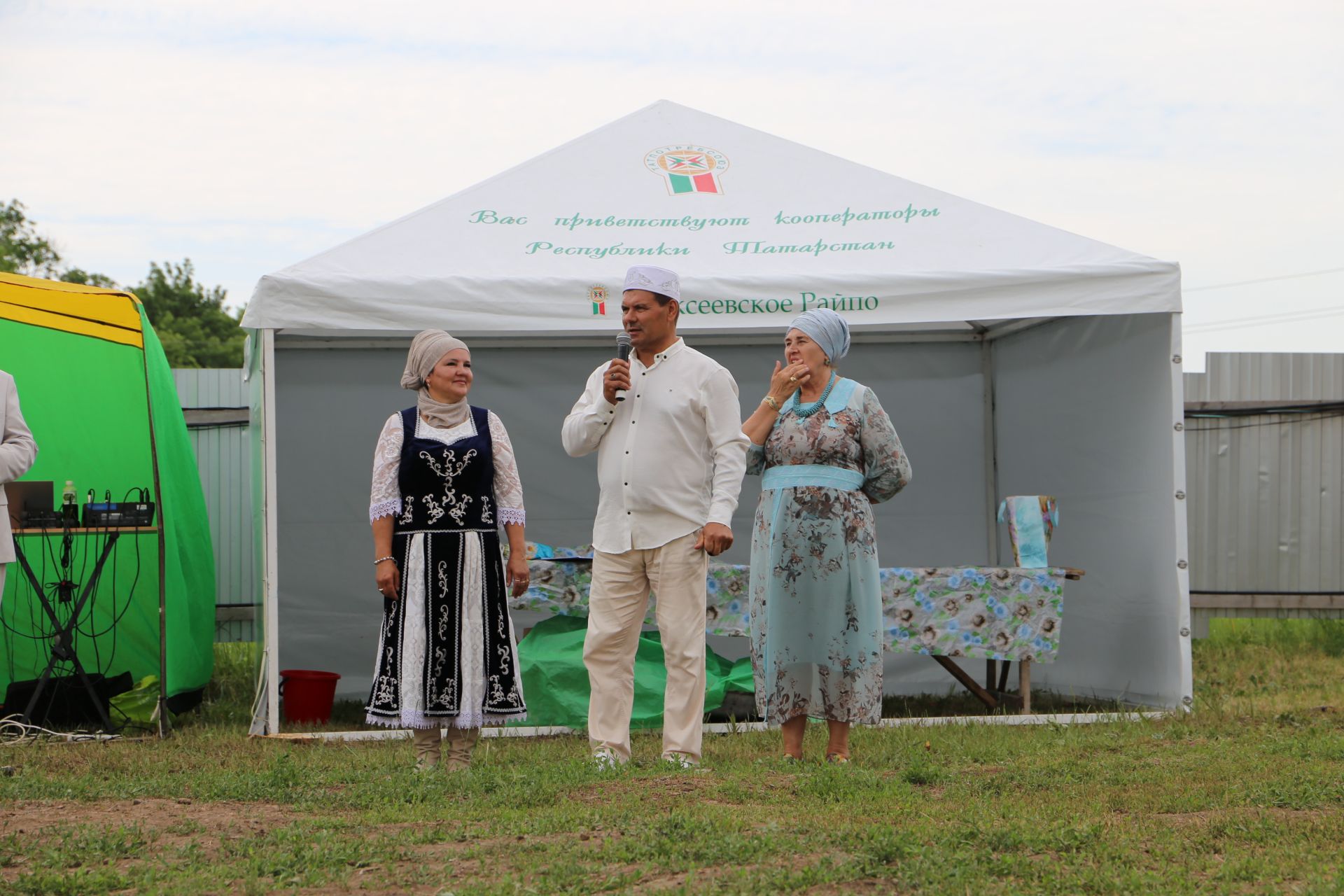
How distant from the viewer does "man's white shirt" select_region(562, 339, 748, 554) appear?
4391 mm

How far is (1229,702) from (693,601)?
3.28 m

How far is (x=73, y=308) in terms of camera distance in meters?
6.52

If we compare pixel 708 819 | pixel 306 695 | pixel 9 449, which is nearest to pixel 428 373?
pixel 9 449

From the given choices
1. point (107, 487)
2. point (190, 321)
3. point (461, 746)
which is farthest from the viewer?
point (190, 321)

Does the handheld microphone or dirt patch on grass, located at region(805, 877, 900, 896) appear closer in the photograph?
dirt patch on grass, located at region(805, 877, 900, 896)

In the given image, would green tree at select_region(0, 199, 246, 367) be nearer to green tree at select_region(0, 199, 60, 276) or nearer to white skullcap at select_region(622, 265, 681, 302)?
green tree at select_region(0, 199, 60, 276)

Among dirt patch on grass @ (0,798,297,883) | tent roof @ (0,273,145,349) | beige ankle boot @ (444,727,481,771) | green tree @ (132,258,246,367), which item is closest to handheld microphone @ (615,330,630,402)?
beige ankle boot @ (444,727,481,771)

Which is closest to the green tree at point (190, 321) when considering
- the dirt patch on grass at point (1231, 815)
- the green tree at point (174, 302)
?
the green tree at point (174, 302)

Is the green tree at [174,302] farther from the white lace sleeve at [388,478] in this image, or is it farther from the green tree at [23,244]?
the white lace sleeve at [388,478]

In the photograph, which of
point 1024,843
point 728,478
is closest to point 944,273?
point 728,478

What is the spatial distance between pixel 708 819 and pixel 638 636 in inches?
44.6

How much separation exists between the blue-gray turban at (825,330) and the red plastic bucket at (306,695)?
317 centimetres

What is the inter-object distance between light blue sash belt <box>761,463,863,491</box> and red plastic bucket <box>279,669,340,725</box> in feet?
9.68

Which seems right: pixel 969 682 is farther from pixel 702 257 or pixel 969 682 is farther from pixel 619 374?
pixel 619 374
